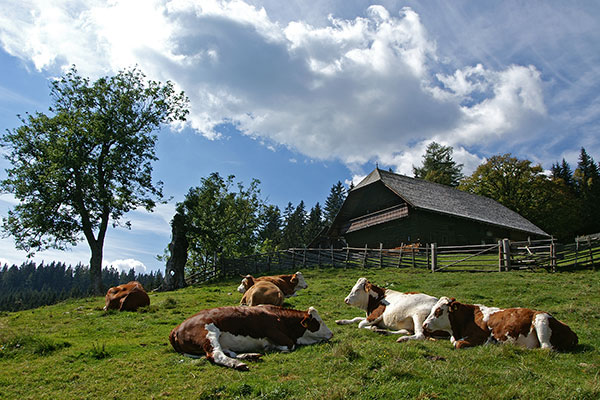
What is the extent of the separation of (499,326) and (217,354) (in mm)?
4564

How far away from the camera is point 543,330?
576 centimetres

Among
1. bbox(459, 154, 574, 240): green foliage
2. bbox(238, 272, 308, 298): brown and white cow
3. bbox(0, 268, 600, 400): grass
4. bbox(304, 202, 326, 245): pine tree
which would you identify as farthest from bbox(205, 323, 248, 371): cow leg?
bbox(304, 202, 326, 245): pine tree

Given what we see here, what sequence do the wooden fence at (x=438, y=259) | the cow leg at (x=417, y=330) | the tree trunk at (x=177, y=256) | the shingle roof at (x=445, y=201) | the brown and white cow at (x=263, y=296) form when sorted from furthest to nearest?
the shingle roof at (x=445, y=201) → the tree trunk at (x=177, y=256) → the wooden fence at (x=438, y=259) → the brown and white cow at (x=263, y=296) → the cow leg at (x=417, y=330)

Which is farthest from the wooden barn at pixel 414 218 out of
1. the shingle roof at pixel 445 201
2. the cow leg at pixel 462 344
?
the cow leg at pixel 462 344

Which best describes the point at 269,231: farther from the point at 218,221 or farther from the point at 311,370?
the point at 311,370

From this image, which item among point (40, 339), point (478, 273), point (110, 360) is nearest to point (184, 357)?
point (110, 360)

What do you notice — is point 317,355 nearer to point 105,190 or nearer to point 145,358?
point 145,358

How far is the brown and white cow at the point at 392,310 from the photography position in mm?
7089

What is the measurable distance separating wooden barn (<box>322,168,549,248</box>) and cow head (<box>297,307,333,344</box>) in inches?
870

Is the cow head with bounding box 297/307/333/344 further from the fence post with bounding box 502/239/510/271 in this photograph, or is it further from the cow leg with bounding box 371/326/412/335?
the fence post with bounding box 502/239/510/271

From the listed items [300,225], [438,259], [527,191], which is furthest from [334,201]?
[438,259]

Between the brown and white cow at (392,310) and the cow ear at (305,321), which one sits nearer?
the cow ear at (305,321)

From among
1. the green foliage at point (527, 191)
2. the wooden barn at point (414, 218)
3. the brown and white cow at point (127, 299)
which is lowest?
the brown and white cow at point (127, 299)

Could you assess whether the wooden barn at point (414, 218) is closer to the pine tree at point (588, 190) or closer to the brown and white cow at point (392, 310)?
the brown and white cow at point (392, 310)
